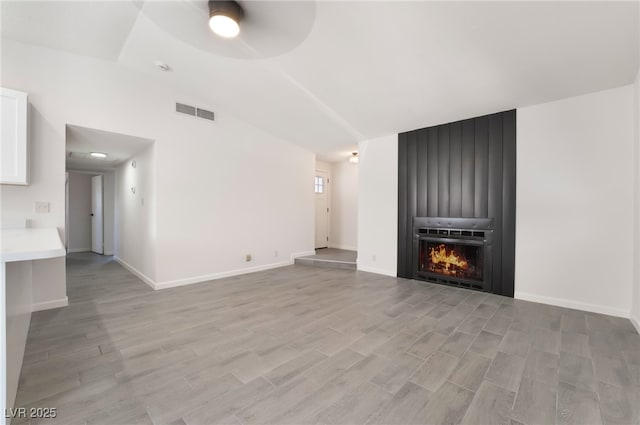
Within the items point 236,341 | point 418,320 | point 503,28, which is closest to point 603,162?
point 503,28

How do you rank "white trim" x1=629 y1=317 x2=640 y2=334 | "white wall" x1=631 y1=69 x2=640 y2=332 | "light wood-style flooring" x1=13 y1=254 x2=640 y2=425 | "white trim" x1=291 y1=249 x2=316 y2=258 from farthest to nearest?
Result: "white trim" x1=291 y1=249 x2=316 y2=258 → "white wall" x1=631 y1=69 x2=640 y2=332 → "white trim" x1=629 y1=317 x2=640 y2=334 → "light wood-style flooring" x1=13 y1=254 x2=640 y2=425

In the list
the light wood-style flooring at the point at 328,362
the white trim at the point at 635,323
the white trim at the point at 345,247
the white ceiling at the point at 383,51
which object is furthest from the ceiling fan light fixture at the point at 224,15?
the white trim at the point at 345,247

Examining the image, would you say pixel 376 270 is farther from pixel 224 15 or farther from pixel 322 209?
pixel 224 15

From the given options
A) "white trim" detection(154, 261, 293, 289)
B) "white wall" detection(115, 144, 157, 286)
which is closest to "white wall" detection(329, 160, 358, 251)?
"white trim" detection(154, 261, 293, 289)

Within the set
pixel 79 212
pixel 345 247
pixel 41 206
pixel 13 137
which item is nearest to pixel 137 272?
pixel 41 206

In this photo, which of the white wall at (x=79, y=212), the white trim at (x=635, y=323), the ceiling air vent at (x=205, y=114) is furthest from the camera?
the white wall at (x=79, y=212)

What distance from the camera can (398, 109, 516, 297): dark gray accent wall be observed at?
3.50 meters

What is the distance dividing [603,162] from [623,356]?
205 centimetres

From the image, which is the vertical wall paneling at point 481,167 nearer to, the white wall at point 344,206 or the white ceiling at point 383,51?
the white ceiling at point 383,51

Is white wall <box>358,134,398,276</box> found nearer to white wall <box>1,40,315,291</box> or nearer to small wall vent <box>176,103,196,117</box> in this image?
white wall <box>1,40,315,291</box>

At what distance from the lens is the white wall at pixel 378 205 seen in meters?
4.65

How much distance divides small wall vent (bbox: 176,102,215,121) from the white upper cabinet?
5.53 ft

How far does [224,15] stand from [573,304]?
15.7ft

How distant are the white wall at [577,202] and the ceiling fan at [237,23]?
120 inches
